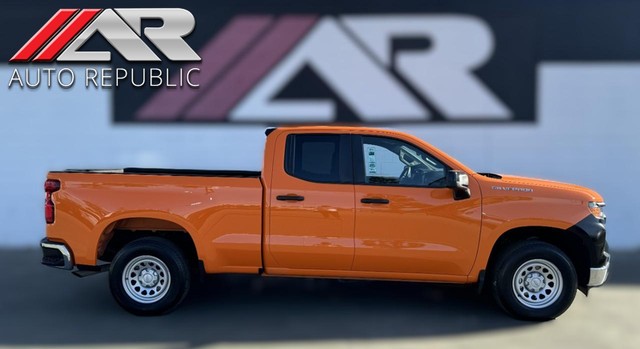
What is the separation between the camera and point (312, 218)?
516cm

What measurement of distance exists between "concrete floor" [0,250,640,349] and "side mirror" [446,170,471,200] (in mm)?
1192

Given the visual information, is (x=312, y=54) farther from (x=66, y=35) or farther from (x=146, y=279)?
(x=146, y=279)

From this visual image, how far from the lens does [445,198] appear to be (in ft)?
16.8

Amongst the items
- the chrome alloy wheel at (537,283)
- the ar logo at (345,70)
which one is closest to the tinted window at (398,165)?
the chrome alloy wheel at (537,283)

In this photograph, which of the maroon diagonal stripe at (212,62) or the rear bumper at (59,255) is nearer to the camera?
the rear bumper at (59,255)

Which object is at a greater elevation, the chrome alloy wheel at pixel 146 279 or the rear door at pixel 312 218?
the rear door at pixel 312 218

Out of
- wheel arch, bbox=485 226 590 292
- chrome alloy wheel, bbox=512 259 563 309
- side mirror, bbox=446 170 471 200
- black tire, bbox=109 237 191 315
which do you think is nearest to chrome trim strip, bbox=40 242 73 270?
black tire, bbox=109 237 191 315

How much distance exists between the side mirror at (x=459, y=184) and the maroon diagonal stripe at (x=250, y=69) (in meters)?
4.70

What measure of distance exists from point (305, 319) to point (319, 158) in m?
1.53

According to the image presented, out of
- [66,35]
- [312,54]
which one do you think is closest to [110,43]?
[66,35]

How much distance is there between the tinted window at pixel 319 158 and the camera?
526 cm

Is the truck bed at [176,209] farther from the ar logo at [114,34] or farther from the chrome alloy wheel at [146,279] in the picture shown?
the ar logo at [114,34]

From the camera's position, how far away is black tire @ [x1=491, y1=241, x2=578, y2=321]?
515cm

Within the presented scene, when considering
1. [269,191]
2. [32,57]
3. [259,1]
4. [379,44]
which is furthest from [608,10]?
[32,57]
